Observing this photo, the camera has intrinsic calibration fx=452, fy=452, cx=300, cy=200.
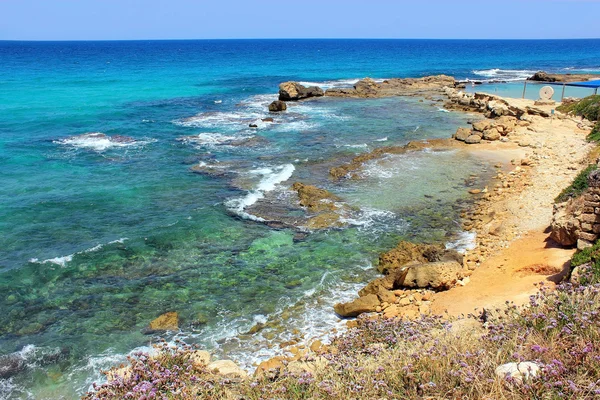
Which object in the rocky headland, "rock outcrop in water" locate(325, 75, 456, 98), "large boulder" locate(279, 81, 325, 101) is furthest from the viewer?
the rocky headland

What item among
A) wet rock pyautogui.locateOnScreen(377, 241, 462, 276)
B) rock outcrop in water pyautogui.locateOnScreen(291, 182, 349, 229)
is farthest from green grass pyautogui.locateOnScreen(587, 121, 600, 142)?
wet rock pyautogui.locateOnScreen(377, 241, 462, 276)

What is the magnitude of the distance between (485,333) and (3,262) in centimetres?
1587

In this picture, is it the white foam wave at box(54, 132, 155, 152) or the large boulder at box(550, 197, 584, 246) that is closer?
the large boulder at box(550, 197, 584, 246)

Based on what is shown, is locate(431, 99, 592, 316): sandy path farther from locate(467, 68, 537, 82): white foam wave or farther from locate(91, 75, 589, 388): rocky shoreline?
locate(467, 68, 537, 82): white foam wave

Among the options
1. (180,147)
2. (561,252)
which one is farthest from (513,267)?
(180,147)

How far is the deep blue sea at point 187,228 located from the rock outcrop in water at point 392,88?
13.9 metres

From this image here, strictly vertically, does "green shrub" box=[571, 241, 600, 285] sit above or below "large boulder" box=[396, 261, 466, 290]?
above

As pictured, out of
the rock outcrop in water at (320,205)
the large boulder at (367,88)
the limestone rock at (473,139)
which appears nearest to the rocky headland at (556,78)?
the large boulder at (367,88)

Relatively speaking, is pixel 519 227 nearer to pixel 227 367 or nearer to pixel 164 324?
pixel 227 367

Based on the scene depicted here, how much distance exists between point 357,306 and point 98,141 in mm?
25619

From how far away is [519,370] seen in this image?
19.1 feet

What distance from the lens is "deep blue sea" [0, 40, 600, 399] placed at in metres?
12.3

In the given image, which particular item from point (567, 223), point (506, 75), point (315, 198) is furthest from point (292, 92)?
point (506, 75)

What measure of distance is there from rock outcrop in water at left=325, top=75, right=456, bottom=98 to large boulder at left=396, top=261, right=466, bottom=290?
40397 millimetres
